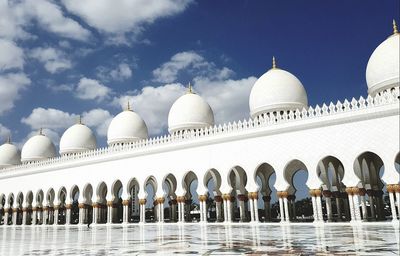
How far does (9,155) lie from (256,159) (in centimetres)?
2295

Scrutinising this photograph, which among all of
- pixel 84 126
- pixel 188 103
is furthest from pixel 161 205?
pixel 84 126

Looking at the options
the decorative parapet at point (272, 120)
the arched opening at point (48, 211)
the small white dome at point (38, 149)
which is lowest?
the arched opening at point (48, 211)

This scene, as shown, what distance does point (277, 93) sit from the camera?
1777 cm

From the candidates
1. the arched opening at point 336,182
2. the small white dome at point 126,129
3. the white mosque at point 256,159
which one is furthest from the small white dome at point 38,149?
the arched opening at point 336,182

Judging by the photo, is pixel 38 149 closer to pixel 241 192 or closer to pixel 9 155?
pixel 9 155

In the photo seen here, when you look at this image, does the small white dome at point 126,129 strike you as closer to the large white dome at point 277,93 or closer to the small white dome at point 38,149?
the small white dome at point 38,149

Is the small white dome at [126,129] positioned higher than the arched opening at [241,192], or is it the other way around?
the small white dome at [126,129]

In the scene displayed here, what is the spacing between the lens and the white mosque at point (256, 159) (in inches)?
523

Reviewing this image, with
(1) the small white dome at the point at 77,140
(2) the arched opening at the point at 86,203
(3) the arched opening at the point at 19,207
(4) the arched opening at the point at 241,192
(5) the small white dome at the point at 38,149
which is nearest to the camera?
(4) the arched opening at the point at 241,192

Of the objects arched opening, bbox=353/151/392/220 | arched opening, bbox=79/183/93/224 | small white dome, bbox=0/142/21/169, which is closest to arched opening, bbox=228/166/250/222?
arched opening, bbox=353/151/392/220

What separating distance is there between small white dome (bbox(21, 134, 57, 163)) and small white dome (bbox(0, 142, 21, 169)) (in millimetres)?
2753

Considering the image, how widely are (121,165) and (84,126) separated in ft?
26.7

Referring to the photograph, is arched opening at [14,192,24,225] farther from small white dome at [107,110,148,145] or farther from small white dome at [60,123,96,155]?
small white dome at [107,110,148,145]

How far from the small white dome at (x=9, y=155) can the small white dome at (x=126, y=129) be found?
445 inches
